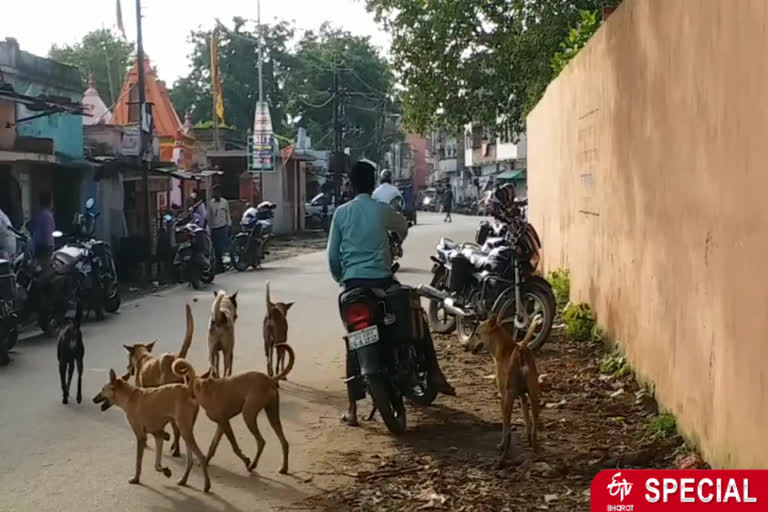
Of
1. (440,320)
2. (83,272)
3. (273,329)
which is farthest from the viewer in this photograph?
(83,272)

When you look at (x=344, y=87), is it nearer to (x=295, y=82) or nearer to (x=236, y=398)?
(x=295, y=82)

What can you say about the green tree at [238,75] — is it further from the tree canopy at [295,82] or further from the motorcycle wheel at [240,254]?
the motorcycle wheel at [240,254]

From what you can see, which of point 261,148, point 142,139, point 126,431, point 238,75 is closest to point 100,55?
point 238,75

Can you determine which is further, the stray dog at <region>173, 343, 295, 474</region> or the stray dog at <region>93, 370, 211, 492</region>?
the stray dog at <region>173, 343, 295, 474</region>

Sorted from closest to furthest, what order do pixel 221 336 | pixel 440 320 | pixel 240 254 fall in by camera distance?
pixel 221 336, pixel 440 320, pixel 240 254

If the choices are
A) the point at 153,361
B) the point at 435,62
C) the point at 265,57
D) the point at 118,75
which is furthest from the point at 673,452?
the point at 118,75

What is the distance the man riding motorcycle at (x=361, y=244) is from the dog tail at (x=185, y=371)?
1.42 m

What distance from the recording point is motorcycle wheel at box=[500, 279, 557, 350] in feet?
31.7

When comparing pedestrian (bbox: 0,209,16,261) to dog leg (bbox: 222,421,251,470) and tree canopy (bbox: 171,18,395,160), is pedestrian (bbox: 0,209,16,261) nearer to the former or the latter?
dog leg (bbox: 222,421,251,470)

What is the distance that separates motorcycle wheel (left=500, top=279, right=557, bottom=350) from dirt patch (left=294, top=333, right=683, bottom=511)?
115cm

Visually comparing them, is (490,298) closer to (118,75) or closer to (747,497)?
(747,497)

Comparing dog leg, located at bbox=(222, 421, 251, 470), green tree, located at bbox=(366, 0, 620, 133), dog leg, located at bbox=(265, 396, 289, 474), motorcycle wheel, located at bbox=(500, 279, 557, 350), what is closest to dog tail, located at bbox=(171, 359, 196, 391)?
dog leg, located at bbox=(222, 421, 251, 470)

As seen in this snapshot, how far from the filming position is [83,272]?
1318 centimetres

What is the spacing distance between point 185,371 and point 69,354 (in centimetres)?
264
